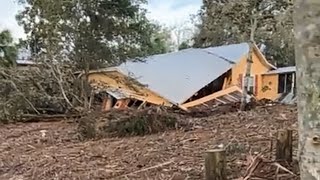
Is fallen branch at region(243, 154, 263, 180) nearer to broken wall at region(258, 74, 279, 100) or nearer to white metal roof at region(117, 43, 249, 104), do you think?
white metal roof at region(117, 43, 249, 104)

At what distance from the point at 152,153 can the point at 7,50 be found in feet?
36.5

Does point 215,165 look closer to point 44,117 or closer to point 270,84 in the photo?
point 44,117

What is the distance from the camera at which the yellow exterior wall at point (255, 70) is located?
950 inches

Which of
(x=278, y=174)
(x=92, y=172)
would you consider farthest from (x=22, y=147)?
(x=278, y=174)

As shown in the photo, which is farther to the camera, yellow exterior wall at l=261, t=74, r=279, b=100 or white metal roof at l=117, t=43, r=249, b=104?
yellow exterior wall at l=261, t=74, r=279, b=100

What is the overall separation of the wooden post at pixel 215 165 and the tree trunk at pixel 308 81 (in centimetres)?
142

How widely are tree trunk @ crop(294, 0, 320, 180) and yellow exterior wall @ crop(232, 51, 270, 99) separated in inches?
831

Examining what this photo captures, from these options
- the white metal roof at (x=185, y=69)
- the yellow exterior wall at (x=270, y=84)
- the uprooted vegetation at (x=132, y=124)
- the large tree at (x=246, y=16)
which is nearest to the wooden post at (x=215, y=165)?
the uprooted vegetation at (x=132, y=124)

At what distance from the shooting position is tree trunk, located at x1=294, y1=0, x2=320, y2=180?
218 cm

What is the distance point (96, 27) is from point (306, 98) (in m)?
12.9

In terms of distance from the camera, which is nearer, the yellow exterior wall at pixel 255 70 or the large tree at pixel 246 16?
the large tree at pixel 246 16

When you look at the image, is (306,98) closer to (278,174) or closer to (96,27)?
(278,174)

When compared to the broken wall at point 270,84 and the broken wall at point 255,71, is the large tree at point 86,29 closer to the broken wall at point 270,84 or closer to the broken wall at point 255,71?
the broken wall at point 255,71

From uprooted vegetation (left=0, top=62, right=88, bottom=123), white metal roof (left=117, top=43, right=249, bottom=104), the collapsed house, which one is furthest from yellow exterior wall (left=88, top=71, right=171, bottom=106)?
white metal roof (left=117, top=43, right=249, bottom=104)
